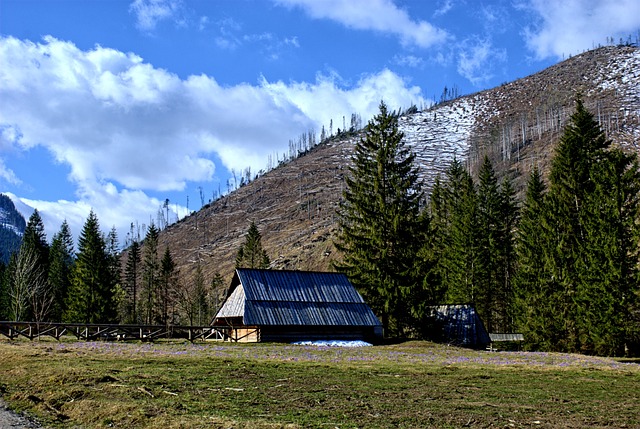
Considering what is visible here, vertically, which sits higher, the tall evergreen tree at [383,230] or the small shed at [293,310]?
the tall evergreen tree at [383,230]

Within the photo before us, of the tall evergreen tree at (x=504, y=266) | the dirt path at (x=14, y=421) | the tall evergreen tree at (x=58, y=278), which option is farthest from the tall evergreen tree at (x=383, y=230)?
the tall evergreen tree at (x=58, y=278)

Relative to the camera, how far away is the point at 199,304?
88438 mm

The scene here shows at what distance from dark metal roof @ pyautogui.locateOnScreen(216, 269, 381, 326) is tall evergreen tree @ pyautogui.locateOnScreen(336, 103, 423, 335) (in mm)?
2257

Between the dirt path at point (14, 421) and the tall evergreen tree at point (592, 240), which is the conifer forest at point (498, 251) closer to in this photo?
the tall evergreen tree at point (592, 240)

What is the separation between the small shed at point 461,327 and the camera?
148ft

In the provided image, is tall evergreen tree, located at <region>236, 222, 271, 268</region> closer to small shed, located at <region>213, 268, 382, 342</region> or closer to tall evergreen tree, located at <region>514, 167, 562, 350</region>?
small shed, located at <region>213, 268, 382, 342</region>

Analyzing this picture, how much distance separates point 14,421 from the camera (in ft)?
34.1

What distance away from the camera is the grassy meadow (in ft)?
33.8

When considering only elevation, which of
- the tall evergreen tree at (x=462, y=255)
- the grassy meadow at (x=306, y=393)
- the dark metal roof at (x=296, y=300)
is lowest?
the grassy meadow at (x=306, y=393)

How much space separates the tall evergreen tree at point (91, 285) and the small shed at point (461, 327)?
131 feet

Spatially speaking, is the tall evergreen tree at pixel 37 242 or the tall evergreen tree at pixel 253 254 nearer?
the tall evergreen tree at pixel 37 242

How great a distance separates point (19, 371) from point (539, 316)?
122 feet

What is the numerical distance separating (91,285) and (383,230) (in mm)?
38730

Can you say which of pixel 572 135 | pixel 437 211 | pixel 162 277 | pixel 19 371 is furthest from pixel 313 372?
pixel 162 277
